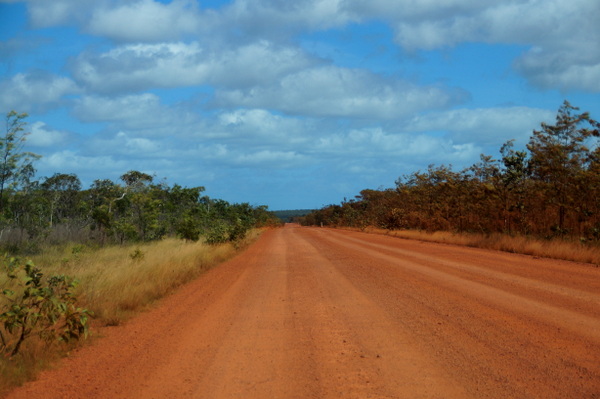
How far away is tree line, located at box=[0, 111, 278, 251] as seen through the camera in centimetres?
1867

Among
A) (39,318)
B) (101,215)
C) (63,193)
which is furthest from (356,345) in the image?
(63,193)

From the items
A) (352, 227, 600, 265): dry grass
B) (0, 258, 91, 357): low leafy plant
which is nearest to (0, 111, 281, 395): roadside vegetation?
(0, 258, 91, 357): low leafy plant

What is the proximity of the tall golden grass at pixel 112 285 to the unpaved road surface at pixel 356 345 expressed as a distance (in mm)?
303

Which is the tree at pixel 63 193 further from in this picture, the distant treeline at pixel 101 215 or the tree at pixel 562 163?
the tree at pixel 562 163

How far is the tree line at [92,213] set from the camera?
1867 cm

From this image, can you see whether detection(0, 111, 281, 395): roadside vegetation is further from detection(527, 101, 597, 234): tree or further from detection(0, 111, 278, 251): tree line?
detection(527, 101, 597, 234): tree

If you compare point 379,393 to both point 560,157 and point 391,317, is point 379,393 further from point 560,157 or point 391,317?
point 560,157

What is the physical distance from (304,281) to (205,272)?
15.5ft

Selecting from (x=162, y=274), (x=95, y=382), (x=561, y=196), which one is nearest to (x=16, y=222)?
(x=162, y=274)

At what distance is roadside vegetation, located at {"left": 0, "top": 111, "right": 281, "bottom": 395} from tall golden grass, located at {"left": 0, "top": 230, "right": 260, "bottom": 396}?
0.07ft

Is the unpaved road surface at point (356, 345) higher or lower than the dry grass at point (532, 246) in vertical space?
lower

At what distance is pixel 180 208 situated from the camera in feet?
112

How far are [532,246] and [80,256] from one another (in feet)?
52.9

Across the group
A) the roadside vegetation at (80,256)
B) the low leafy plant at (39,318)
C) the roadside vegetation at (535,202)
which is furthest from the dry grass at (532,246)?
the low leafy plant at (39,318)
